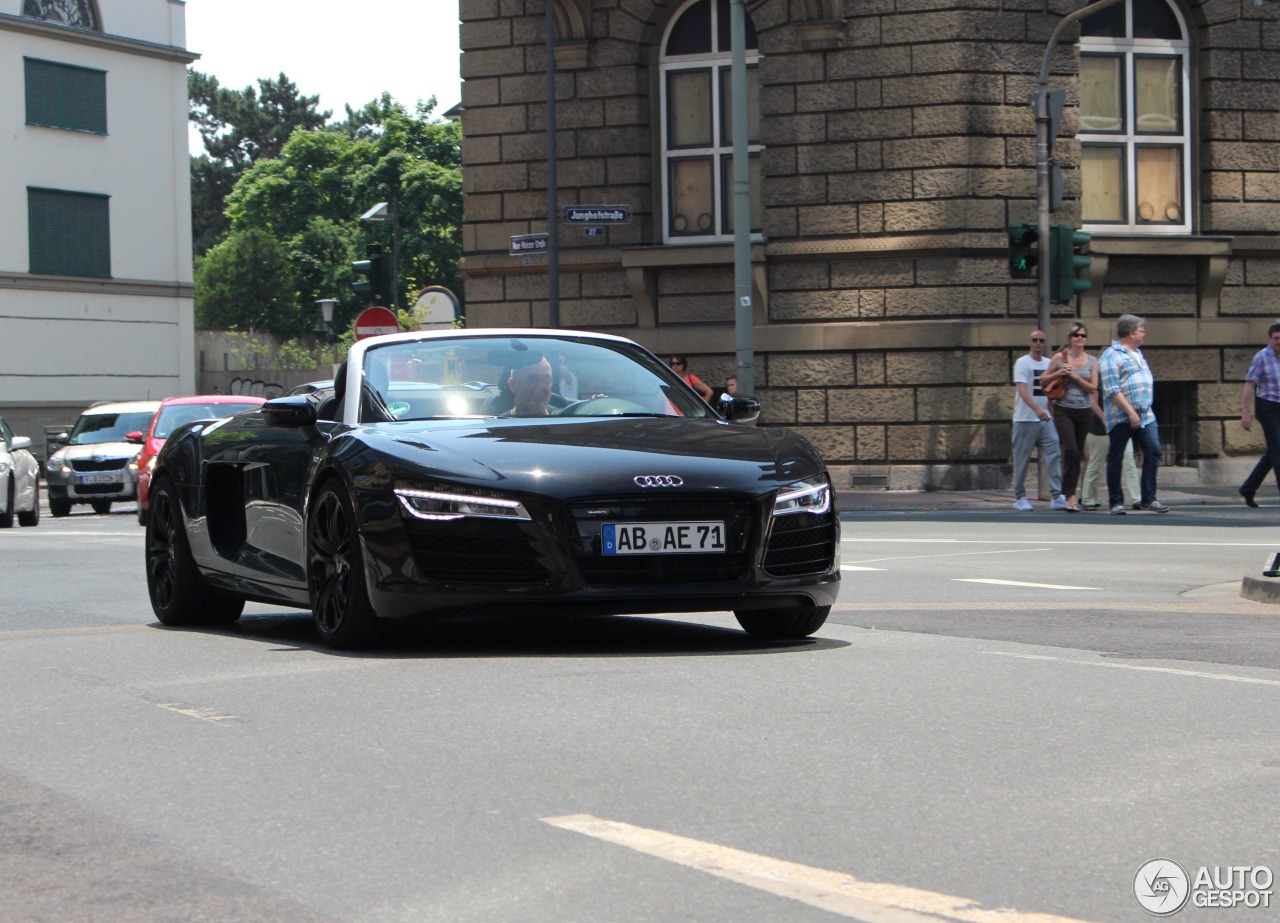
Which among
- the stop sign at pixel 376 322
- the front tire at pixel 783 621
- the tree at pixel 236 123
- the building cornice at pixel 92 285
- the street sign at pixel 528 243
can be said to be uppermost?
the tree at pixel 236 123

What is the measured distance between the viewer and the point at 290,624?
9922 mm

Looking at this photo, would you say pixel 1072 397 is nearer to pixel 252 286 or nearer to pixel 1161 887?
pixel 1161 887

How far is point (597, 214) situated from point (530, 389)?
52.6 ft

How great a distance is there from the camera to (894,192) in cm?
2414

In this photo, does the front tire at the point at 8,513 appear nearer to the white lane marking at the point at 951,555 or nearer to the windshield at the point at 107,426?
the windshield at the point at 107,426

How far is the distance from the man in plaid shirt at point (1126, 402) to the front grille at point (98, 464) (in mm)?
14680

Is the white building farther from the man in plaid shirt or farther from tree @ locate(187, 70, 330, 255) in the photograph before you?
tree @ locate(187, 70, 330, 255)

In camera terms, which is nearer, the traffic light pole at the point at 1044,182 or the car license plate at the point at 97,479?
the traffic light pole at the point at 1044,182

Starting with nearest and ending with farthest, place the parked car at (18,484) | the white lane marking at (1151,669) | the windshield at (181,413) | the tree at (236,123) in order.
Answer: the white lane marking at (1151,669) < the parked car at (18,484) < the windshield at (181,413) < the tree at (236,123)

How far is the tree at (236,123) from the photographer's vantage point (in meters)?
111

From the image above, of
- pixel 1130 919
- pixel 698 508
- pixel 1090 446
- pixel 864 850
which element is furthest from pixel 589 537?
pixel 1090 446

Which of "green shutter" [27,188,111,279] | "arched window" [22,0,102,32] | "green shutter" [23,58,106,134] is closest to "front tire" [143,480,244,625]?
"green shutter" [27,188,111,279]

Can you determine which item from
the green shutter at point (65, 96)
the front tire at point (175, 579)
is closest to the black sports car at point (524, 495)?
the front tire at point (175, 579)

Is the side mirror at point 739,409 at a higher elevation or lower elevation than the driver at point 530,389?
lower
